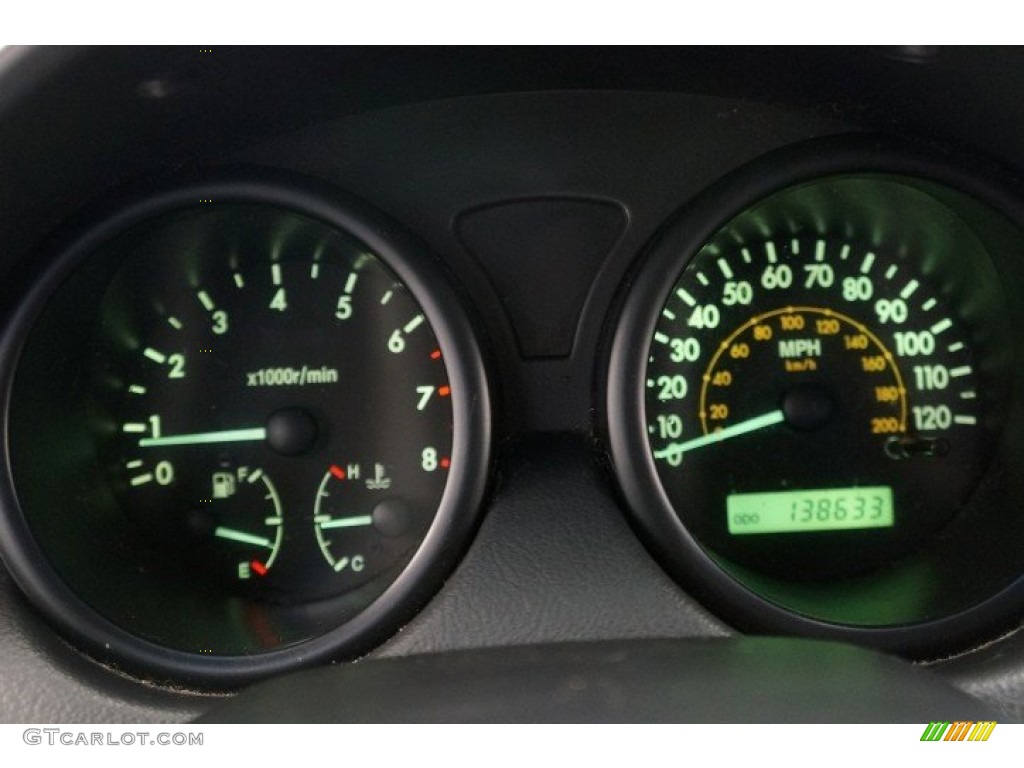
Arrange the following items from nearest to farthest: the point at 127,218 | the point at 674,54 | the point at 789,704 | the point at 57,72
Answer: the point at 789,704 < the point at 57,72 < the point at 674,54 < the point at 127,218

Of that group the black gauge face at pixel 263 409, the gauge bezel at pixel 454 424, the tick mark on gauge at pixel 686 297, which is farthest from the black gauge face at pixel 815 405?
the black gauge face at pixel 263 409

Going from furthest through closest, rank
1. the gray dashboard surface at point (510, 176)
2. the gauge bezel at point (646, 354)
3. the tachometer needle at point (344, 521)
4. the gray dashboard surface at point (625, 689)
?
the tachometer needle at point (344, 521) → the gauge bezel at point (646, 354) → the gray dashboard surface at point (510, 176) → the gray dashboard surface at point (625, 689)

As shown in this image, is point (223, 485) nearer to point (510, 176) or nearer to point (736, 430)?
point (510, 176)

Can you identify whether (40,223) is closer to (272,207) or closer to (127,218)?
(127,218)

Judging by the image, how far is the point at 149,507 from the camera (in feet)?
7.49

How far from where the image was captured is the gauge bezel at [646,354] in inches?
81.4

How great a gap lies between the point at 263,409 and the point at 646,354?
2.27 ft

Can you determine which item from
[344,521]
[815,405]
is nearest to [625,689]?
[344,521]

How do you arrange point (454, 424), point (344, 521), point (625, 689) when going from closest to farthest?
1. point (625, 689)
2. point (454, 424)
3. point (344, 521)

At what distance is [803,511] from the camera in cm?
232

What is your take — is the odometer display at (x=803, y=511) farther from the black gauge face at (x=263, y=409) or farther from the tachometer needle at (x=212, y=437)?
the tachometer needle at (x=212, y=437)

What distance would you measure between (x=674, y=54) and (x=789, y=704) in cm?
101

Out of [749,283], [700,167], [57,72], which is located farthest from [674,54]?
[57,72]

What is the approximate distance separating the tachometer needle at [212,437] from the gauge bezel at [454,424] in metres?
0.28
